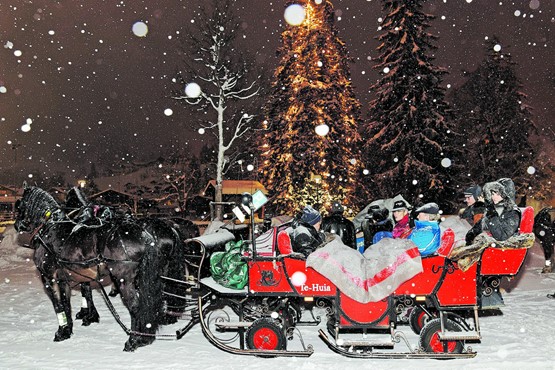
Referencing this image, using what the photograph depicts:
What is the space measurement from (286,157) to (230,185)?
56.4ft

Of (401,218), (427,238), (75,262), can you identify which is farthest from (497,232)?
(75,262)

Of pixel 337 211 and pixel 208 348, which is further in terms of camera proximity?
pixel 337 211

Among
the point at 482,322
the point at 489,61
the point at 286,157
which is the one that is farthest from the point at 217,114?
the point at 489,61

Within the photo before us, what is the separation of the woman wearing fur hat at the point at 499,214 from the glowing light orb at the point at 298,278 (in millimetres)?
2006

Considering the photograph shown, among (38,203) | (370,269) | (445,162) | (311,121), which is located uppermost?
(311,121)

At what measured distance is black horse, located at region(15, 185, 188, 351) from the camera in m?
6.73

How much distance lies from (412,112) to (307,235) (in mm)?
16274

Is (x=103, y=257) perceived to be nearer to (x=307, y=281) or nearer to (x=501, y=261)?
(x=307, y=281)

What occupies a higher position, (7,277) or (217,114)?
(217,114)

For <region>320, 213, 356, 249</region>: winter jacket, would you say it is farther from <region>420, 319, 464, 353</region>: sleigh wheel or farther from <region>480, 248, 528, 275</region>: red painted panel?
<region>480, 248, 528, 275</region>: red painted panel

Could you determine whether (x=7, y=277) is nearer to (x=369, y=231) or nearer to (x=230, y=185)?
(x=369, y=231)

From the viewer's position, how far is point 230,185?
3869 centimetres

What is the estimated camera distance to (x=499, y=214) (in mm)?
5953

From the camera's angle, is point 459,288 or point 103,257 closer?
point 459,288
